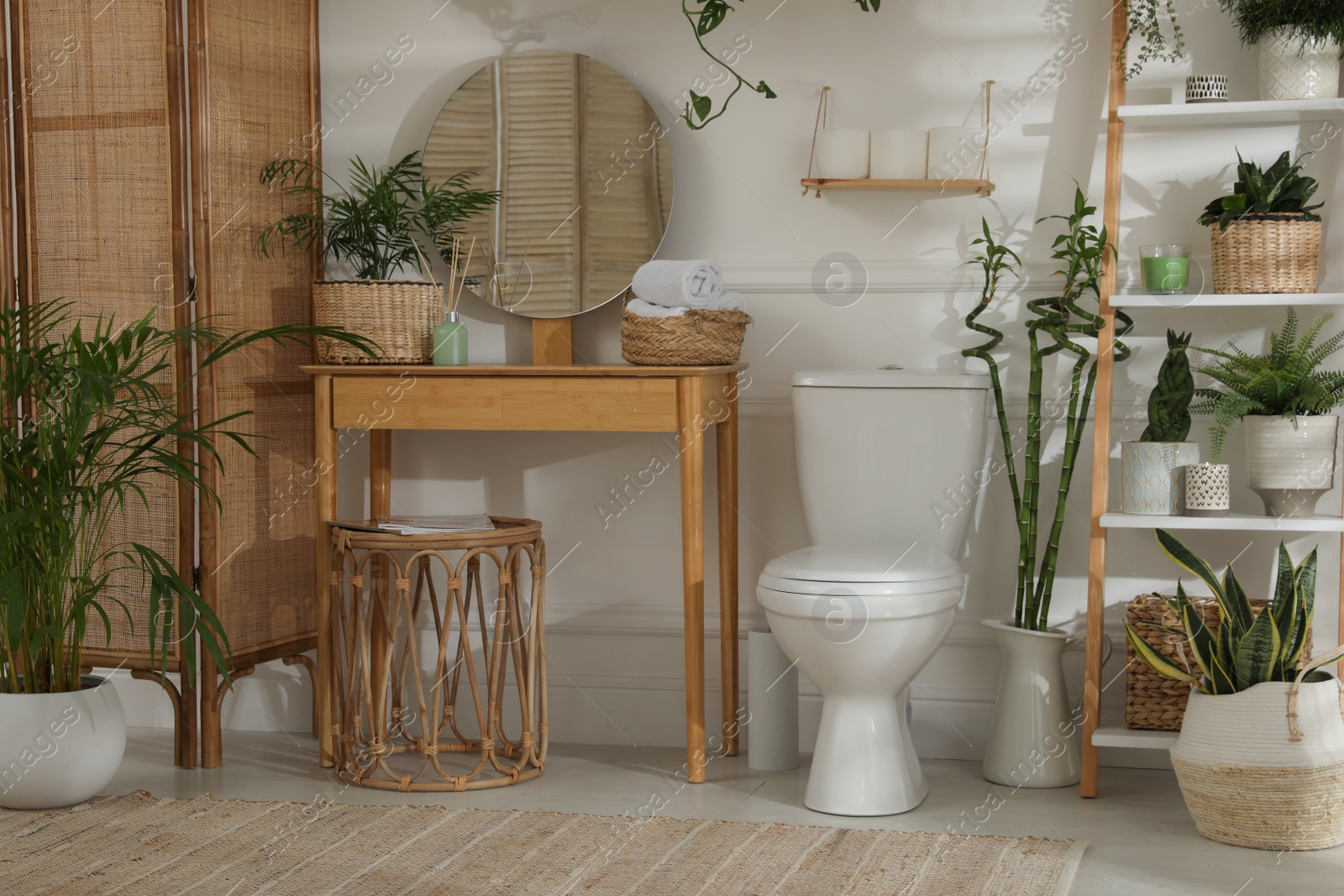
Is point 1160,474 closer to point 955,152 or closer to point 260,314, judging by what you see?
point 955,152

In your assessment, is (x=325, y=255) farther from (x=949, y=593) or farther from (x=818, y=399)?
(x=949, y=593)

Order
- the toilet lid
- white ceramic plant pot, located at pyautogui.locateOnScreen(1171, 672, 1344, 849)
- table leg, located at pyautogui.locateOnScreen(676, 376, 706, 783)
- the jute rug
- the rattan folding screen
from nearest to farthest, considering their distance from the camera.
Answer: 1. the jute rug
2. white ceramic plant pot, located at pyautogui.locateOnScreen(1171, 672, 1344, 849)
3. the toilet lid
4. table leg, located at pyautogui.locateOnScreen(676, 376, 706, 783)
5. the rattan folding screen

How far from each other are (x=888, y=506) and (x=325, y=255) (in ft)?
4.35

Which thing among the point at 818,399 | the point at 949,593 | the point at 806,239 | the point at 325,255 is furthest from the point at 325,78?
the point at 949,593

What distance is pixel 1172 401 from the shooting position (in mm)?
2279

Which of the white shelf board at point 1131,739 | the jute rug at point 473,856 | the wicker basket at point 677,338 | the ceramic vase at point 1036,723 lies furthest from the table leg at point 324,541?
the white shelf board at point 1131,739

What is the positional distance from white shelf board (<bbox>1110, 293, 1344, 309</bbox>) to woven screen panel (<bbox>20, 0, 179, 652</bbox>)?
5.91 feet

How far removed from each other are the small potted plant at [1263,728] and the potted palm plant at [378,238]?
1521mm

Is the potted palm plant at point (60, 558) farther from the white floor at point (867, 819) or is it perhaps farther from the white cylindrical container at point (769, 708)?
the white cylindrical container at point (769, 708)

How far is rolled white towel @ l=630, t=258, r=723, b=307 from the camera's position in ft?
7.63

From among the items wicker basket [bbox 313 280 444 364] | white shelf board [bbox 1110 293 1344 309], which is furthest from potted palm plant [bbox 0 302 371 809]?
white shelf board [bbox 1110 293 1344 309]

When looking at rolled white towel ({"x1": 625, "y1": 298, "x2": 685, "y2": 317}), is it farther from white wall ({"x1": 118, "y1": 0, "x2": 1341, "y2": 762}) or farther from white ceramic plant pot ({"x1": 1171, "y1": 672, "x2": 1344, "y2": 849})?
white ceramic plant pot ({"x1": 1171, "y1": 672, "x2": 1344, "y2": 849})

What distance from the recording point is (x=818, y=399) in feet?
7.91

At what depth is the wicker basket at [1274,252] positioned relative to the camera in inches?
87.0
